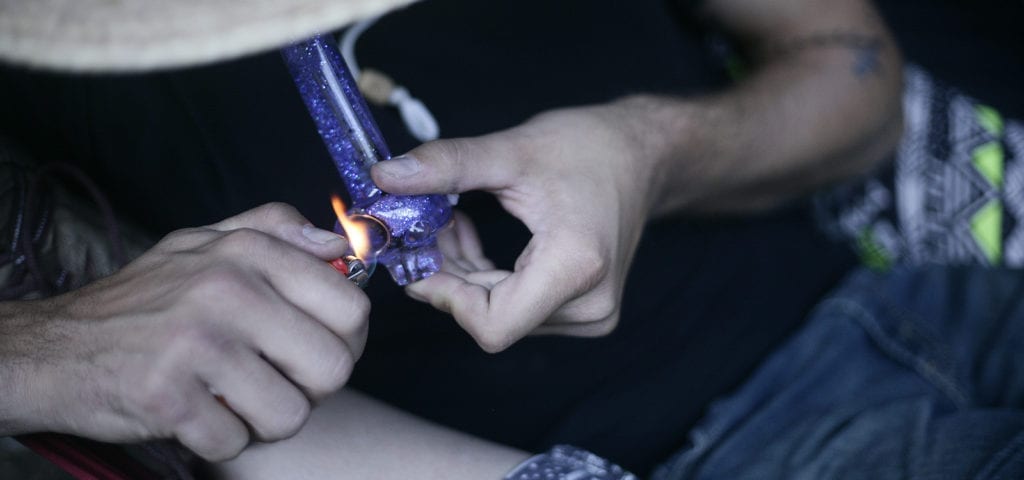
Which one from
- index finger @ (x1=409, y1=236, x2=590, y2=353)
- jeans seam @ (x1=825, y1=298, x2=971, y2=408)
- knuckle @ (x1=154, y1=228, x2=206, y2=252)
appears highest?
knuckle @ (x1=154, y1=228, x2=206, y2=252)

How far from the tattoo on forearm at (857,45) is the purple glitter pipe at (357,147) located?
0.70 meters

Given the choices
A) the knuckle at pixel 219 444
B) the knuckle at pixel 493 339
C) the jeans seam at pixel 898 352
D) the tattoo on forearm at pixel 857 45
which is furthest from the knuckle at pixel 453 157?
the tattoo on forearm at pixel 857 45

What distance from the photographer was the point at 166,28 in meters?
0.31

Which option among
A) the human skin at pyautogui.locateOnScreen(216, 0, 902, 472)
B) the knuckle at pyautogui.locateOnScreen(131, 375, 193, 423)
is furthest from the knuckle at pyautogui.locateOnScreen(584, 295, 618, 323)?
the knuckle at pyautogui.locateOnScreen(131, 375, 193, 423)

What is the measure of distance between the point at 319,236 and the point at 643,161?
35 centimetres

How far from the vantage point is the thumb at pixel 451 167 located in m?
0.56

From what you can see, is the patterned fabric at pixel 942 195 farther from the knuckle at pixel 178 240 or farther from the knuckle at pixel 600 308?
the knuckle at pixel 178 240

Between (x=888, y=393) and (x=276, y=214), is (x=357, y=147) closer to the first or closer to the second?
(x=276, y=214)

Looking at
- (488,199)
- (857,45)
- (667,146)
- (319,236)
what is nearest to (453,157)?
(319,236)

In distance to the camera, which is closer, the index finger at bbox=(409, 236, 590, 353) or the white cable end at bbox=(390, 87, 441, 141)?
the index finger at bbox=(409, 236, 590, 353)

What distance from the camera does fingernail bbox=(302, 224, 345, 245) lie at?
53cm

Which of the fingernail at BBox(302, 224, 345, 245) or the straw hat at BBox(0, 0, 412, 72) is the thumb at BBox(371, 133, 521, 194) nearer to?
the fingernail at BBox(302, 224, 345, 245)

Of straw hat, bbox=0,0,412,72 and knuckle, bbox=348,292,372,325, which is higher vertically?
straw hat, bbox=0,0,412,72

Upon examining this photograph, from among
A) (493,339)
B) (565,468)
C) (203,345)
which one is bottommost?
(565,468)
